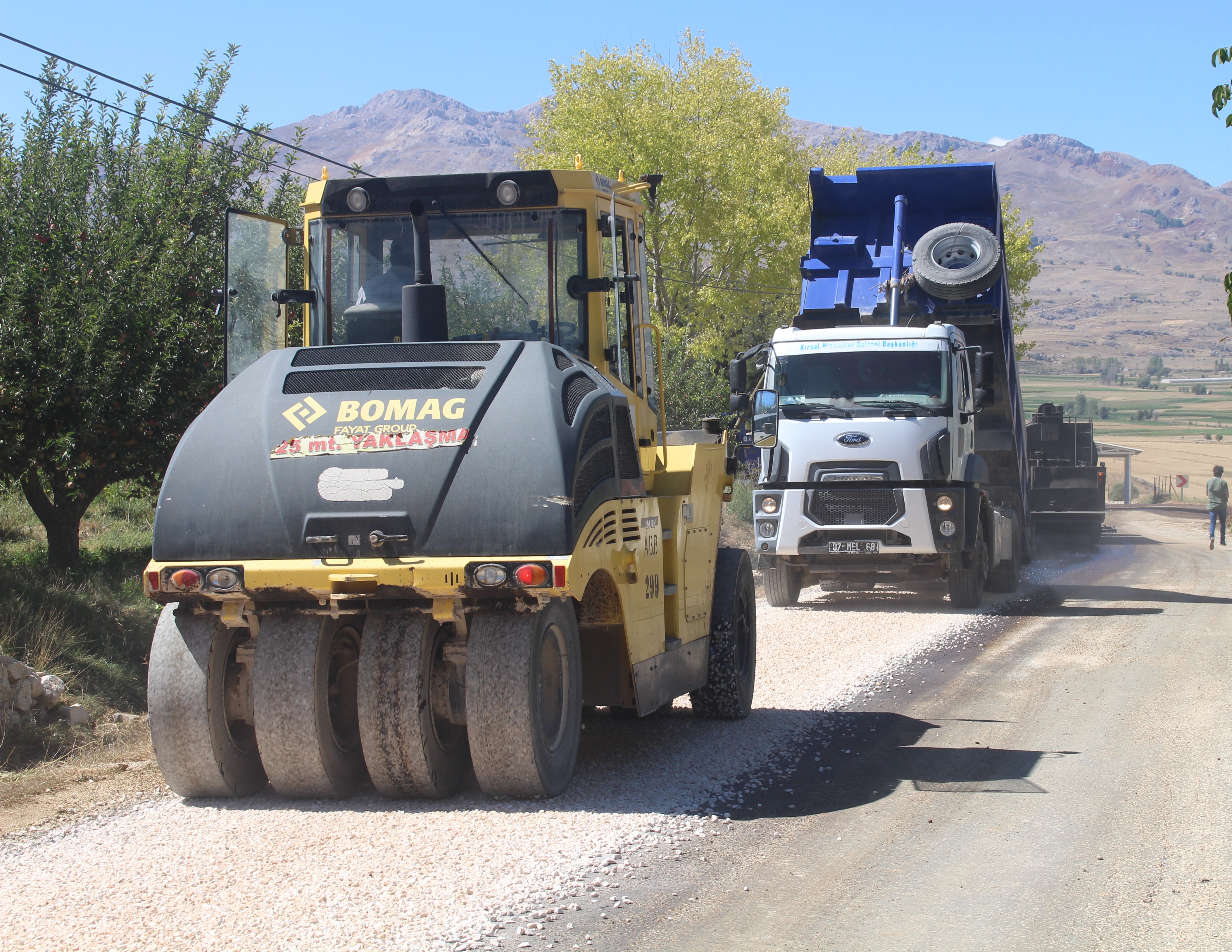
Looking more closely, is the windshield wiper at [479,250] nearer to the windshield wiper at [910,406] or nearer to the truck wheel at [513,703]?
the truck wheel at [513,703]

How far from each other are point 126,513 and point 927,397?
1067 cm

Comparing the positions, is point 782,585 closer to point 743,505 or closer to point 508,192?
point 743,505

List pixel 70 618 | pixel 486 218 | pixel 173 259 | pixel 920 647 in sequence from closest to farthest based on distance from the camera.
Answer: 1. pixel 486 218
2. pixel 70 618
3. pixel 173 259
4. pixel 920 647

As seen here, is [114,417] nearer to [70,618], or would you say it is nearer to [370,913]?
[70,618]

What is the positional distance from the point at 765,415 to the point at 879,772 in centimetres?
697

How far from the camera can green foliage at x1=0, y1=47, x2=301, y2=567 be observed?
9.66m

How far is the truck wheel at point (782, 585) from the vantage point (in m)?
15.0

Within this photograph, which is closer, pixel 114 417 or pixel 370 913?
pixel 370 913

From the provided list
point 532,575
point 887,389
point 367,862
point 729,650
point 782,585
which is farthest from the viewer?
point 782,585

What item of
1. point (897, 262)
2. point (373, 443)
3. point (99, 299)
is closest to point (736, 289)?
point (897, 262)

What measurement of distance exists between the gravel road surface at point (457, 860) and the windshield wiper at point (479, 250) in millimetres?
2597

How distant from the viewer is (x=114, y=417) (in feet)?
33.1

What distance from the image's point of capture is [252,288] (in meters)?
7.00

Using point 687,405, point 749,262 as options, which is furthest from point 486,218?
point 749,262
